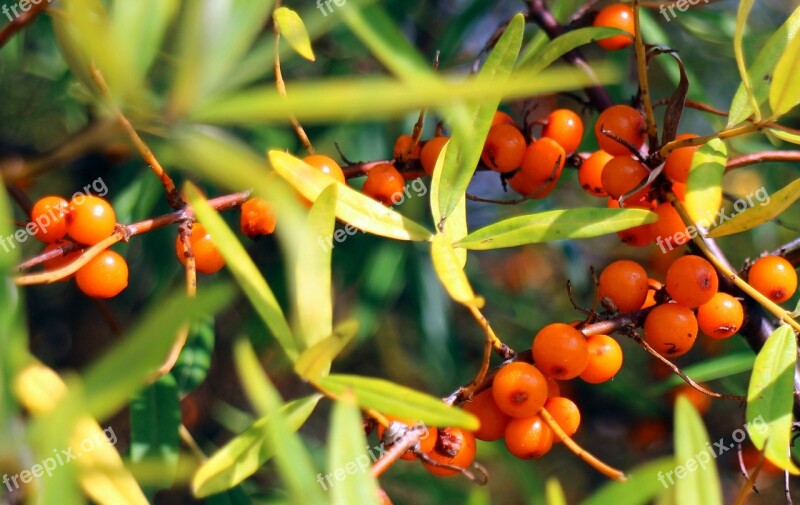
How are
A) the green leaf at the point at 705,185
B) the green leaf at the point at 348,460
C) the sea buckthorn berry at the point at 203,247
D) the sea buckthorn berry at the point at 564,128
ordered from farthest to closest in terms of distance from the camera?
the sea buckthorn berry at the point at 564,128, the sea buckthorn berry at the point at 203,247, the green leaf at the point at 705,185, the green leaf at the point at 348,460

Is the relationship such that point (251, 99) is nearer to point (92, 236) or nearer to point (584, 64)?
point (92, 236)

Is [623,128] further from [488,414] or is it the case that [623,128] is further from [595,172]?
[488,414]

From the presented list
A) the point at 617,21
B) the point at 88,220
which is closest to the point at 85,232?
the point at 88,220

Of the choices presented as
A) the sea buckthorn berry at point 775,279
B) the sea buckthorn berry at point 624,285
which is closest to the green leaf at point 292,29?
the sea buckthorn berry at point 624,285

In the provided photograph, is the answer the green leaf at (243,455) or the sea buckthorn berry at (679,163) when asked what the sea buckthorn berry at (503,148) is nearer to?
the sea buckthorn berry at (679,163)

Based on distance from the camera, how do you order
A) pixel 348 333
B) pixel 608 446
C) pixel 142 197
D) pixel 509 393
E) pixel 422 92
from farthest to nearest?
pixel 608 446 < pixel 142 197 < pixel 509 393 < pixel 348 333 < pixel 422 92

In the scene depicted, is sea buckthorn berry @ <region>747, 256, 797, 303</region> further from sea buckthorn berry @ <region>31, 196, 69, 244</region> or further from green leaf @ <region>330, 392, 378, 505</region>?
sea buckthorn berry @ <region>31, 196, 69, 244</region>

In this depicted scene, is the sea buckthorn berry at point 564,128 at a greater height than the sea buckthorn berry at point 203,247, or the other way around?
the sea buckthorn berry at point 203,247

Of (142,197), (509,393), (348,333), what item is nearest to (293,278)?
(348,333)
